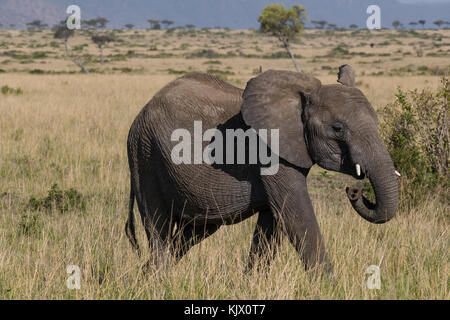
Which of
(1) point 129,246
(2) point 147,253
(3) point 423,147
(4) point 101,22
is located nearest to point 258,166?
(2) point 147,253

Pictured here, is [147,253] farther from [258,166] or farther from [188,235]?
[258,166]

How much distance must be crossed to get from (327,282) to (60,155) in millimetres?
6986

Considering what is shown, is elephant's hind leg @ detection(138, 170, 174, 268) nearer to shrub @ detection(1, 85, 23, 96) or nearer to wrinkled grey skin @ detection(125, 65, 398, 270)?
wrinkled grey skin @ detection(125, 65, 398, 270)

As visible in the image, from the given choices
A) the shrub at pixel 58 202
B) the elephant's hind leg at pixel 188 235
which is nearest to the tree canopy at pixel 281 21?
the shrub at pixel 58 202

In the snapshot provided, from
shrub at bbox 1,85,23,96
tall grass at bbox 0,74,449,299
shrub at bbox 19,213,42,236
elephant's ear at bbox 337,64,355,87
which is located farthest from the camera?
shrub at bbox 1,85,23,96

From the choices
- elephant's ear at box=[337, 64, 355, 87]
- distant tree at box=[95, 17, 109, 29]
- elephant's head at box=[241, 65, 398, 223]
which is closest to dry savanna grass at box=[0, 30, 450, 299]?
elephant's head at box=[241, 65, 398, 223]

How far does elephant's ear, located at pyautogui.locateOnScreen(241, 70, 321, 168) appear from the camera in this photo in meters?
3.80

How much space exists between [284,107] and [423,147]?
4.43 meters

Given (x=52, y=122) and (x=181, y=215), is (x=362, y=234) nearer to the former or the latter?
(x=181, y=215)

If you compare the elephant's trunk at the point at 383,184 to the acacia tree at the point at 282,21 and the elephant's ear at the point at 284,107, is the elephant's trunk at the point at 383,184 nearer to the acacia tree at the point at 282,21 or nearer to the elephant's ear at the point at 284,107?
the elephant's ear at the point at 284,107

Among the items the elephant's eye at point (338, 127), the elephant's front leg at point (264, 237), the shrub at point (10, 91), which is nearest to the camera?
Answer: the elephant's eye at point (338, 127)

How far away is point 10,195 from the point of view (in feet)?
24.4

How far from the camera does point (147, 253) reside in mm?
4977

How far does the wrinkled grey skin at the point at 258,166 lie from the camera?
364 centimetres
